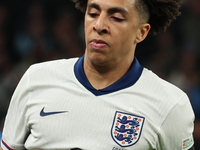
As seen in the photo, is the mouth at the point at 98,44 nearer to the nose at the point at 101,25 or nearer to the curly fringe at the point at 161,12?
the nose at the point at 101,25

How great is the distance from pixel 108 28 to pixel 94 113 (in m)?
0.52

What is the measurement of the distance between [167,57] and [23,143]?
276 cm

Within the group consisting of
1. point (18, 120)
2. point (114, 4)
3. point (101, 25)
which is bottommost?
point (18, 120)

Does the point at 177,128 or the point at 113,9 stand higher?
the point at 113,9

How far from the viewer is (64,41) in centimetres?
477

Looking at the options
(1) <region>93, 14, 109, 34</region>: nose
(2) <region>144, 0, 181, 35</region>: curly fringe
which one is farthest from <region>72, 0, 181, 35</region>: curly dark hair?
(1) <region>93, 14, 109, 34</region>: nose

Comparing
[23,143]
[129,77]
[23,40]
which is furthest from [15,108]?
[23,40]

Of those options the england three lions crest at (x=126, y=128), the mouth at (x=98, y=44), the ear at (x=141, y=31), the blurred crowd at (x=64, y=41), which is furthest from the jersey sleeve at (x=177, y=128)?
the blurred crowd at (x=64, y=41)

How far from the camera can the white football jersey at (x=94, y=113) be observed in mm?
2178

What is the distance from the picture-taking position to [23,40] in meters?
4.77

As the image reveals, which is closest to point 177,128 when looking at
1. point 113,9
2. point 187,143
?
point 187,143

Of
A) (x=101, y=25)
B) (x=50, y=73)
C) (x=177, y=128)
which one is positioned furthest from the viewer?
(x=50, y=73)

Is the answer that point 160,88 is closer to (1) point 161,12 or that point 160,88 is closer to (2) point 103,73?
(2) point 103,73

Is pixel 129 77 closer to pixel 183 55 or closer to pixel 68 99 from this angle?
pixel 68 99
